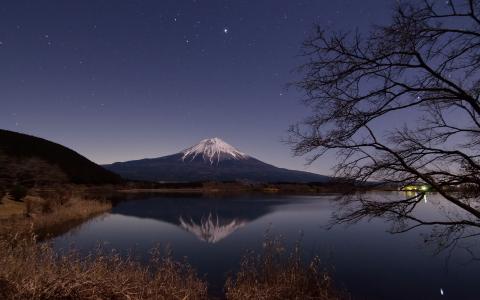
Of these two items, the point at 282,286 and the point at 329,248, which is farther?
the point at 329,248

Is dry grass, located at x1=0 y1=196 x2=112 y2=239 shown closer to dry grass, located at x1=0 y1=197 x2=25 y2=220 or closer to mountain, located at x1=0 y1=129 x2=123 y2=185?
dry grass, located at x1=0 y1=197 x2=25 y2=220

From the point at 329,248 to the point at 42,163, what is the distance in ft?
267

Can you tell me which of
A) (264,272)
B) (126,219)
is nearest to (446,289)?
Result: (264,272)

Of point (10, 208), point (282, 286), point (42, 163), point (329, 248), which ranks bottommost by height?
point (329, 248)

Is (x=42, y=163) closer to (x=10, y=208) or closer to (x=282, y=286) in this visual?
(x=10, y=208)

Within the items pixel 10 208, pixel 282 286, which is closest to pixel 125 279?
pixel 282 286

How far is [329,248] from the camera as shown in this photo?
2270 cm

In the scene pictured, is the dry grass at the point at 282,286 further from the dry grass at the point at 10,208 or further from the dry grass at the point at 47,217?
the dry grass at the point at 10,208

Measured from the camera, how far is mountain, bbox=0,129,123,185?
73.9 metres

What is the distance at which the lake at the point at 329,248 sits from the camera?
1455cm

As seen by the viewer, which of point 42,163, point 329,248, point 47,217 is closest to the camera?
point 329,248

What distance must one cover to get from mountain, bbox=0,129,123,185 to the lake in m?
46.4

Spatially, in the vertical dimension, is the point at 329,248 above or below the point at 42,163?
below

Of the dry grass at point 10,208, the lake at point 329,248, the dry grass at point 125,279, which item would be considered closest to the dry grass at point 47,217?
the dry grass at point 10,208
